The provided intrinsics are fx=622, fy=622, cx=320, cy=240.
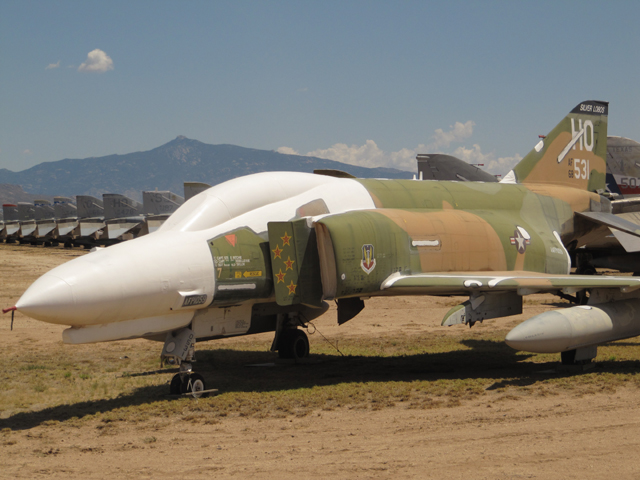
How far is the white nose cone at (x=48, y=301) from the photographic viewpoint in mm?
7410

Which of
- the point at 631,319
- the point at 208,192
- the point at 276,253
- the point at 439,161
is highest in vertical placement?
the point at 439,161

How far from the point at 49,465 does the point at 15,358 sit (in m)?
7.49

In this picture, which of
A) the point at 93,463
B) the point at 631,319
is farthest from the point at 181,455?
the point at 631,319

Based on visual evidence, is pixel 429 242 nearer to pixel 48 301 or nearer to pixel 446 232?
pixel 446 232

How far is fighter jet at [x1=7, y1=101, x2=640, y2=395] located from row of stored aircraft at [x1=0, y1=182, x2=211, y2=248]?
3408 centimetres

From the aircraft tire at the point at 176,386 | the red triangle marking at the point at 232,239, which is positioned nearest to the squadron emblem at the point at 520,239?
the red triangle marking at the point at 232,239

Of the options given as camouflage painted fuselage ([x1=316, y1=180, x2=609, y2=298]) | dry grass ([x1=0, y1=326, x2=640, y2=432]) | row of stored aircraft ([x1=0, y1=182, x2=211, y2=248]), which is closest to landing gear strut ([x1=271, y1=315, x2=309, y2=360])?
dry grass ([x1=0, y1=326, x2=640, y2=432])

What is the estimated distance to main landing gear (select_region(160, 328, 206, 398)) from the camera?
9.31m

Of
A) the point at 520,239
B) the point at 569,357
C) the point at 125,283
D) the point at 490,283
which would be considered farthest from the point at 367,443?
the point at 520,239

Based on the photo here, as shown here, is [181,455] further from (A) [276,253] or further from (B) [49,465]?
(A) [276,253]

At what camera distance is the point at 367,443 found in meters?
7.14

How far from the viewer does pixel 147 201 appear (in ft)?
169

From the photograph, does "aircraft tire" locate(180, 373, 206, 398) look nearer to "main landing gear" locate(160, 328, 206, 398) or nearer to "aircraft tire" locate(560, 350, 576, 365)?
"main landing gear" locate(160, 328, 206, 398)

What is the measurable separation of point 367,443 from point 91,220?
51.9 metres
